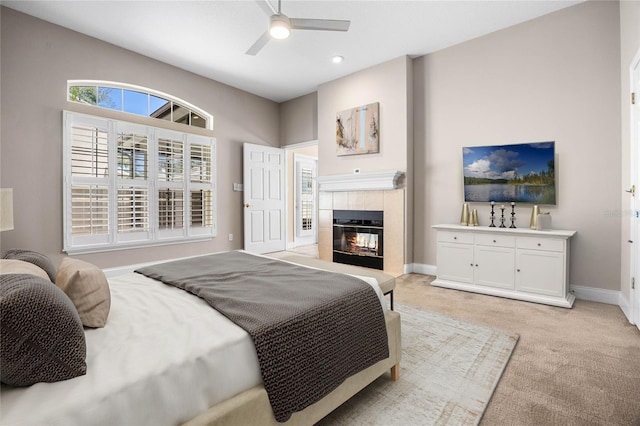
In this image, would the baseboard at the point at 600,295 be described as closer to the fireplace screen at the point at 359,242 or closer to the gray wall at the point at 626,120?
the gray wall at the point at 626,120

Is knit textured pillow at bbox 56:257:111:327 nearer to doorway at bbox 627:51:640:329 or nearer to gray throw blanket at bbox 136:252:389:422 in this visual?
gray throw blanket at bbox 136:252:389:422

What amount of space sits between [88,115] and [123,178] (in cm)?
82

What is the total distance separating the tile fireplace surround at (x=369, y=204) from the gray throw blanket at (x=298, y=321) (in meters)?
2.67

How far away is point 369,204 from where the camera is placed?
186 inches

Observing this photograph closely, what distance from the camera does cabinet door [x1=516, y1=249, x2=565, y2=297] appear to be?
3.10m

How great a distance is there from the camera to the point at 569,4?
10.9 feet

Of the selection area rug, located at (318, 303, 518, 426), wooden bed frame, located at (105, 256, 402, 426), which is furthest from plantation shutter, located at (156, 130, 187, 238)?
wooden bed frame, located at (105, 256, 402, 426)

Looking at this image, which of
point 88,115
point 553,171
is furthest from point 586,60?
point 88,115

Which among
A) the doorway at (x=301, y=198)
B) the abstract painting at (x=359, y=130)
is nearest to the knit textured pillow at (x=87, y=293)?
the abstract painting at (x=359, y=130)

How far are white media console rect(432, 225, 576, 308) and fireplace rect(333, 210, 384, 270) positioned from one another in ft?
3.27

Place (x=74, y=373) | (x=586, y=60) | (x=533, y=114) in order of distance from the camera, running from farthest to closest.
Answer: (x=533, y=114)
(x=586, y=60)
(x=74, y=373)

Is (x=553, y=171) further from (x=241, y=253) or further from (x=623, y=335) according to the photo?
(x=241, y=253)

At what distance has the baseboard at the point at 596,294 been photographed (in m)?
3.16

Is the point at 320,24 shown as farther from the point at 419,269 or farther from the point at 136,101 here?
the point at 419,269
